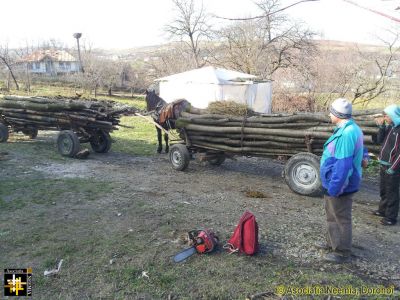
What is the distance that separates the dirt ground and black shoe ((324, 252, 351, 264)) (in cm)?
8

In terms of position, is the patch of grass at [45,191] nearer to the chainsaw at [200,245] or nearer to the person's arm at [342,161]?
the chainsaw at [200,245]

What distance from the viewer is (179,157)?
28.5 ft

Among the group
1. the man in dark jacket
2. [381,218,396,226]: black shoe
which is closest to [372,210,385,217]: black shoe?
the man in dark jacket

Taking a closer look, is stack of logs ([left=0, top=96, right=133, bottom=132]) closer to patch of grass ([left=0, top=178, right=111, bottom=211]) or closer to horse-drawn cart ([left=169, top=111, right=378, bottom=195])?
horse-drawn cart ([left=169, top=111, right=378, bottom=195])

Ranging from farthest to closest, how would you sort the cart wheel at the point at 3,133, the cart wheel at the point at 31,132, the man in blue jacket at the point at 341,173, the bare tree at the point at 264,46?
the bare tree at the point at 264,46
the cart wheel at the point at 31,132
the cart wheel at the point at 3,133
the man in blue jacket at the point at 341,173

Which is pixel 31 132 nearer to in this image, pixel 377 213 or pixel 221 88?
pixel 377 213

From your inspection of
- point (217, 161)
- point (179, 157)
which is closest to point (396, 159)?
point (217, 161)

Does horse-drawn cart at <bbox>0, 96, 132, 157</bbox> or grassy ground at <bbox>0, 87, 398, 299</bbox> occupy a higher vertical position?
horse-drawn cart at <bbox>0, 96, 132, 157</bbox>

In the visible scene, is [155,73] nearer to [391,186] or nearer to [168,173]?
[168,173]

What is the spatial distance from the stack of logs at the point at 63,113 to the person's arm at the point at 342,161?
717 centimetres

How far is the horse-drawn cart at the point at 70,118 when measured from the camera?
9828mm

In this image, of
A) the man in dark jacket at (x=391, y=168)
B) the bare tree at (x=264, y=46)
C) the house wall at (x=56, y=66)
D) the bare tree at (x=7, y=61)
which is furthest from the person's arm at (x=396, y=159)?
the house wall at (x=56, y=66)

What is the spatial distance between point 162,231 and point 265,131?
3233 mm

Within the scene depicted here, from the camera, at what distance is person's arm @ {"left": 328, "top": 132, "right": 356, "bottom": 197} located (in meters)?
3.91
